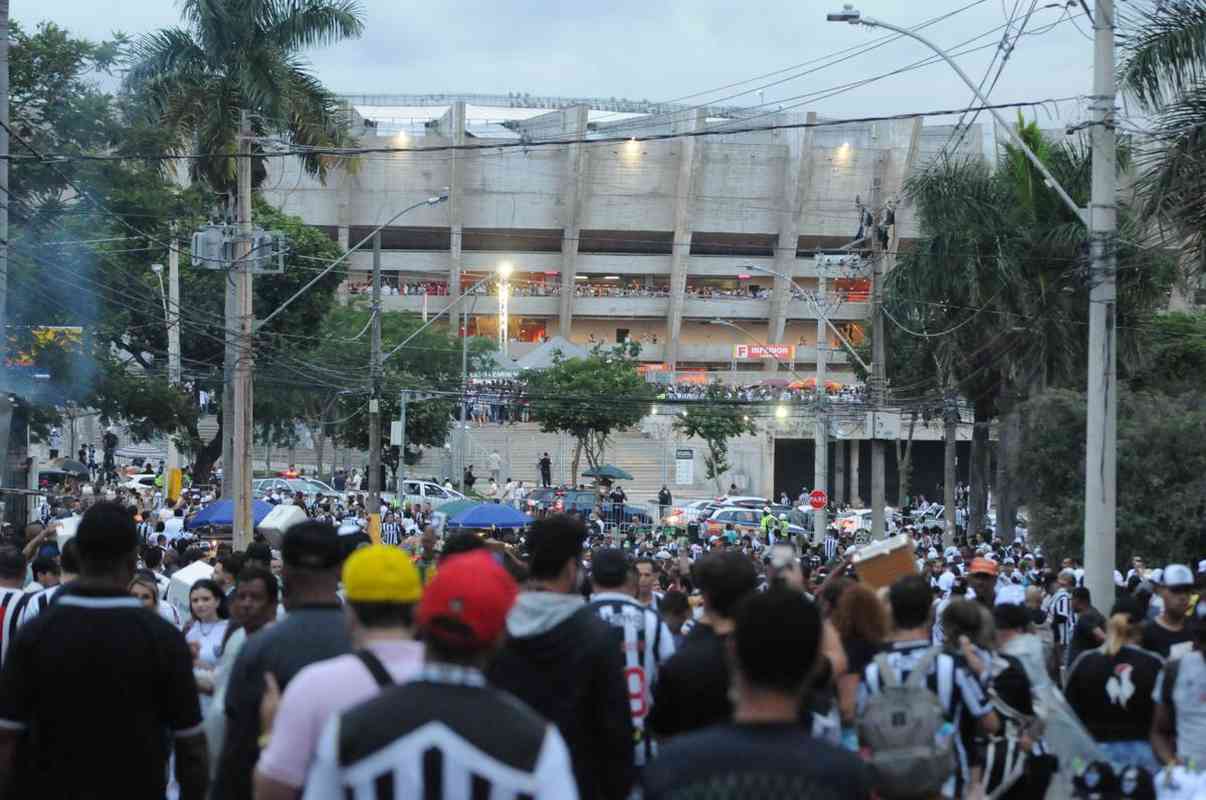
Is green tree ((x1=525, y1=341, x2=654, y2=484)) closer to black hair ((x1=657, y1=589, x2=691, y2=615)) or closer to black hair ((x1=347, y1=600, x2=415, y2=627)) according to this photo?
black hair ((x1=657, y1=589, x2=691, y2=615))

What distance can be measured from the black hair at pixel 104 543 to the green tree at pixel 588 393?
56.3 metres

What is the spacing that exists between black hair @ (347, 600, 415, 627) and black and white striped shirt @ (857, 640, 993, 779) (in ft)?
8.91

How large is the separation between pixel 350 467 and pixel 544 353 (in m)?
13.2

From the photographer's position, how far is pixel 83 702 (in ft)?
18.6

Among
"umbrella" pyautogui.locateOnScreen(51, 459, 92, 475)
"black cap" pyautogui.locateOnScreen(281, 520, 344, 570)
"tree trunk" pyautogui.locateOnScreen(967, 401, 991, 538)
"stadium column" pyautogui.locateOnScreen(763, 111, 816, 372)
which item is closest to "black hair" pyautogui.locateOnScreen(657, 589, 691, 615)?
"black cap" pyautogui.locateOnScreen(281, 520, 344, 570)

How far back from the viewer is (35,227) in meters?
31.2

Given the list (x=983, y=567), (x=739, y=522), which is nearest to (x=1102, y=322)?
(x=983, y=567)

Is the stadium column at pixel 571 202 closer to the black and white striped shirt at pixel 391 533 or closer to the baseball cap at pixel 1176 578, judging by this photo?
the black and white striped shirt at pixel 391 533

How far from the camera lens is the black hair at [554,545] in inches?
248

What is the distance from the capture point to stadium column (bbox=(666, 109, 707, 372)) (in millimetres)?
84500

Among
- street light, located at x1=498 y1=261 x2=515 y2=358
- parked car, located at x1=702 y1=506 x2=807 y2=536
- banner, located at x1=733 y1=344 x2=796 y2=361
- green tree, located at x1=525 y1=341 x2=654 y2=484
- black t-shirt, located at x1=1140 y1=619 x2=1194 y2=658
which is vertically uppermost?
street light, located at x1=498 y1=261 x2=515 y2=358

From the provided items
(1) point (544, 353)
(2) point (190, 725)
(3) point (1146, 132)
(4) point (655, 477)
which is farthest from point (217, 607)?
(4) point (655, 477)

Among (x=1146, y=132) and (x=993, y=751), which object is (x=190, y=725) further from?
(x=1146, y=132)

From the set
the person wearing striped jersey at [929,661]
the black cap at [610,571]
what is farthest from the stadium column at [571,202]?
the person wearing striped jersey at [929,661]
